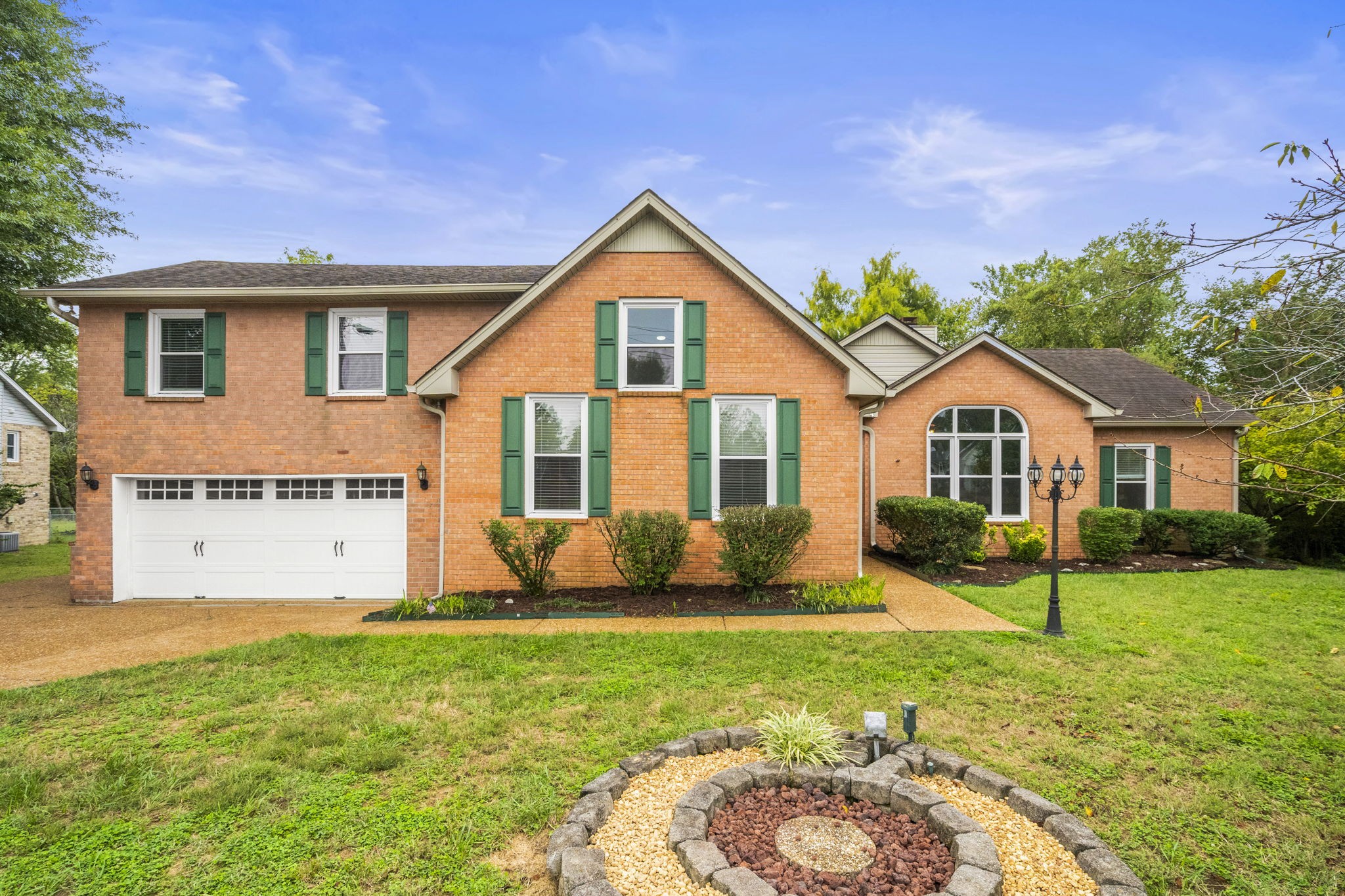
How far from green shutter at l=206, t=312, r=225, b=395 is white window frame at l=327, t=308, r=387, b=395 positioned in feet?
6.05

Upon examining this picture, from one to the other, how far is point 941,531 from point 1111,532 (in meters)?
4.26

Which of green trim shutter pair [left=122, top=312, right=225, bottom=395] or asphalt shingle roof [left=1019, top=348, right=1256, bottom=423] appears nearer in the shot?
green trim shutter pair [left=122, top=312, right=225, bottom=395]

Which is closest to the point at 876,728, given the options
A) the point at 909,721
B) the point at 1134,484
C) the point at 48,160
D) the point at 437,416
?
the point at 909,721

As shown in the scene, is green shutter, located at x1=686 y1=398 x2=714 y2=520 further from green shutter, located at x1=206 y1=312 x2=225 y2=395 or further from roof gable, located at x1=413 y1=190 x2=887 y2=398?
green shutter, located at x1=206 y1=312 x2=225 y2=395

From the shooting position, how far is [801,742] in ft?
12.6

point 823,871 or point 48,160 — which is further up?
point 48,160

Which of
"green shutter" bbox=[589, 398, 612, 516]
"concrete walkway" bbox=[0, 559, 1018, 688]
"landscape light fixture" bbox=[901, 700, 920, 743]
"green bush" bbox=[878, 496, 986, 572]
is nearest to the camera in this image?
"landscape light fixture" bbox=[901, 700, 920, 743]

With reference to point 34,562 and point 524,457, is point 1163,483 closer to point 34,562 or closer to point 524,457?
point 524,457

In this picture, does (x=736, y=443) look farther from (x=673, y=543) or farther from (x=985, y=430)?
(x=985, y=430)

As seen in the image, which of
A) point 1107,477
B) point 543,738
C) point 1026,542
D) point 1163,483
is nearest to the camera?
point 543,738

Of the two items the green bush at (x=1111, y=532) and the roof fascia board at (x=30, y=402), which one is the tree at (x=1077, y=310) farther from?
the roof fascia board at (x=30, y=402)

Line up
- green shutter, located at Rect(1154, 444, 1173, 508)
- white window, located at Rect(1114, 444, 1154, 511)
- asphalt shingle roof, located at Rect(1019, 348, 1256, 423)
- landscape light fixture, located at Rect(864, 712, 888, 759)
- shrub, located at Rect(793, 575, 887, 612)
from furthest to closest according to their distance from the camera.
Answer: asphalt shingle roof, located at Rect(1019, 348, 1256, 423) → white window, located at Rect(1114, 444, 1154, 511) → green shutter, located at Rect(1154, 444, 1173, 508) → shrub, located at Rect(793, 575, 887, 612) → landscape light fixture, located at Rect(864, 712, 888, 759)

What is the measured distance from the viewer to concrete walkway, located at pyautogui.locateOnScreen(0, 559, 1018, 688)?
22.5 feet

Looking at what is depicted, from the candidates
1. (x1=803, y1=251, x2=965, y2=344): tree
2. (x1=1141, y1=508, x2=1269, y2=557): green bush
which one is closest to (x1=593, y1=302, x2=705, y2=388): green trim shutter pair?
(x1=1141, y1=508, x2=1269, y2=557): green bush
